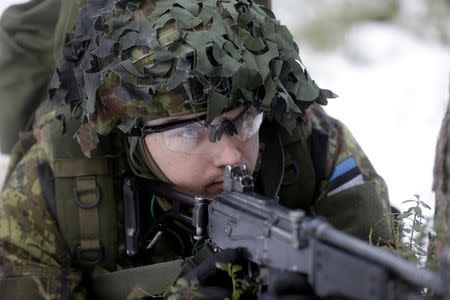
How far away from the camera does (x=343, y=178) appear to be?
3980 millimetres

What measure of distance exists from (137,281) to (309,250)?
145cm

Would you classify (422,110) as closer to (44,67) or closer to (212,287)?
(44,67)

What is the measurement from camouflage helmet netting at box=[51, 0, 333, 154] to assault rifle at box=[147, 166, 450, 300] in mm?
366

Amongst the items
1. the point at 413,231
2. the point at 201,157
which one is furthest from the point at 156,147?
the point at 413,231

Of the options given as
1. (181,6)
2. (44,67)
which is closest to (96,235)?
(181,6)

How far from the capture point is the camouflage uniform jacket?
3.70m

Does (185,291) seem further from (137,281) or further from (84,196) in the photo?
(84,196)

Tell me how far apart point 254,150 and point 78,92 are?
0.77 m

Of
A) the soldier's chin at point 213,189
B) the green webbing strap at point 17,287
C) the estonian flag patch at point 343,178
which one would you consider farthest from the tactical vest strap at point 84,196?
the estonian flag patch at point 343,178

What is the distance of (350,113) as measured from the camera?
6.66 meters

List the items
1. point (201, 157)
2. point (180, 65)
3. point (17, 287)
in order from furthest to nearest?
point (17, 287)
point (201, 157)
point (180, 65)

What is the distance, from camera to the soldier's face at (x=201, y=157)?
133 inches

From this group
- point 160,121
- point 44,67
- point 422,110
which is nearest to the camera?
point 160,121

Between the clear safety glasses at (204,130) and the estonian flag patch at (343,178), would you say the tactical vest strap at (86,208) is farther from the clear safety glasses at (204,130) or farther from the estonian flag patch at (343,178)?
the estonian flag patch at (343,178)
